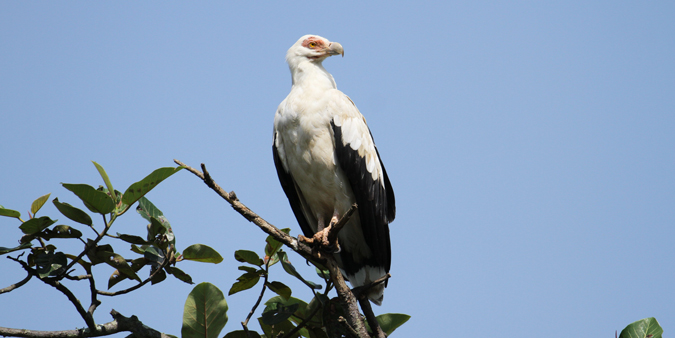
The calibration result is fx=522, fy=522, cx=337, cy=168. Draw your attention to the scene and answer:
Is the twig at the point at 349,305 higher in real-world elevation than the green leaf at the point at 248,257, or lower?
lower

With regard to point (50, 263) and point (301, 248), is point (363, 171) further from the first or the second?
point (50, 263)

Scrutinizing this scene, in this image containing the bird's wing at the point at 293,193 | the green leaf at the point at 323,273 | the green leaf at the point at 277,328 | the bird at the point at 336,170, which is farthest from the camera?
the bird's wing at the point at 293,193

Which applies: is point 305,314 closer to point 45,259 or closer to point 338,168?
point 338,168

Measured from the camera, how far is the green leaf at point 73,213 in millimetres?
3020

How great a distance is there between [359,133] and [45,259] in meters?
2.64

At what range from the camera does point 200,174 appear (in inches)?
128

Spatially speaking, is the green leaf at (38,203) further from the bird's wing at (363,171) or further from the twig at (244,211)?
the bird's wing at (363,171)

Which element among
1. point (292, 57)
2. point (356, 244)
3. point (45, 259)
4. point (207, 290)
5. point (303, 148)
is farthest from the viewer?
point (292, 57)

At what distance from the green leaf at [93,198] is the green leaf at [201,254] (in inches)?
20.8

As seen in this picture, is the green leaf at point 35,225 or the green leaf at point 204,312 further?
the green leaf at point 204,312

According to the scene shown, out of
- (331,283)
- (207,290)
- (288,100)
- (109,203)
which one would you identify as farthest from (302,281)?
(288,100)

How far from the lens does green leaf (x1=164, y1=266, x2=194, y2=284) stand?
3260 mm

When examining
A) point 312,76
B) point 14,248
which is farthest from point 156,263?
point 312,76

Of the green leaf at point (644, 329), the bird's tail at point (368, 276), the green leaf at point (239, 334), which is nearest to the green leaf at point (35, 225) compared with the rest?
the green leaf at point (239, 334)
